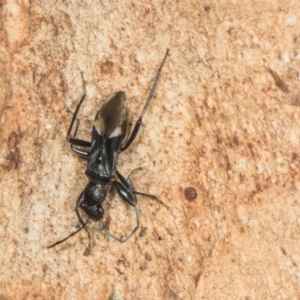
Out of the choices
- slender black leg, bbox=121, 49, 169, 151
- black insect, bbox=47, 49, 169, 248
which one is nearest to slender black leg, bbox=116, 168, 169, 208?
black insect, bbox=47, 49, 169, 248

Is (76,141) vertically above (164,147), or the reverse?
(164,147)

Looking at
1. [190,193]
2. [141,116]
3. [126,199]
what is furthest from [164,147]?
[126,199]

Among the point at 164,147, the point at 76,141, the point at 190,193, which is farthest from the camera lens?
the point at 76,141

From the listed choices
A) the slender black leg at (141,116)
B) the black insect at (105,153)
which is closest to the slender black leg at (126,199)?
the black insect at (105,153)

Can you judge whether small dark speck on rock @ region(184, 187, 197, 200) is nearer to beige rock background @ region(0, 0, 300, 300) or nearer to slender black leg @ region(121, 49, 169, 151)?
beige rock background @ region(0, 0, 300, 300)

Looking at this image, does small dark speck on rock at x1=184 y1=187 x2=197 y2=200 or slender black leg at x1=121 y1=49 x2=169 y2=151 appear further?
slender black leg at x1=121 y1=49 x2=169 y2=151

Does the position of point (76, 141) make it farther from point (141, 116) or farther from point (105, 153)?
point (141, 116)
